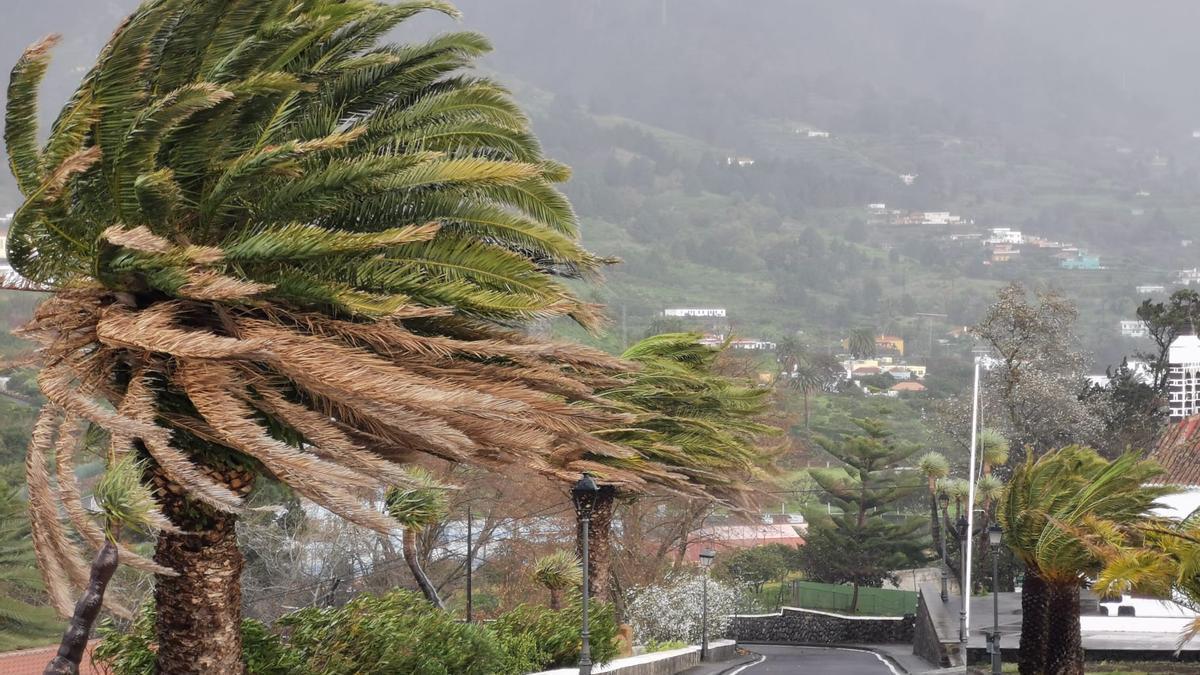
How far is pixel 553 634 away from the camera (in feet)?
60.4

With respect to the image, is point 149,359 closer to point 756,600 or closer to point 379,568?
point 379,568

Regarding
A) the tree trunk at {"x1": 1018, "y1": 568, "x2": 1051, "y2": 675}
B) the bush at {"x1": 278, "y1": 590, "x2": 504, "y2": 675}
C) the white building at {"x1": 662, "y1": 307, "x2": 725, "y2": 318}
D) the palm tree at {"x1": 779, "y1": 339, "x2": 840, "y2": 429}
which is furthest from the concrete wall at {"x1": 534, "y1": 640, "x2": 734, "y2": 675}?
the white building at {"x1": 662, "y1": 307, "x2": 725, "y2": 318}

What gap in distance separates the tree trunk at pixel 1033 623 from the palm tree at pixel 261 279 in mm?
11914

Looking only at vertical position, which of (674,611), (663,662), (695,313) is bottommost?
(663,662)

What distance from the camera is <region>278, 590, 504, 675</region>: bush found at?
40.3 ft

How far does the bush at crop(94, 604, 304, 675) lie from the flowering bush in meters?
24.3

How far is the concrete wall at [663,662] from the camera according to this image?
1842 centimetres

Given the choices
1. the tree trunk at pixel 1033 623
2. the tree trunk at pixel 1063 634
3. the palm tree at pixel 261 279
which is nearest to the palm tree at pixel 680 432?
the tree trunk at pixel 1033 623

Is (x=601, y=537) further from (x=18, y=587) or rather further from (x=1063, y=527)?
(x=18, y=587)

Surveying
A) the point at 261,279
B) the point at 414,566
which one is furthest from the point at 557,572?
the point at 261,279

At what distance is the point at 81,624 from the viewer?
29.4 ft

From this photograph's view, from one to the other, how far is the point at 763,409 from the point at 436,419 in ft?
49.5

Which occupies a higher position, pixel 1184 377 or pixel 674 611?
pixel 1184 377

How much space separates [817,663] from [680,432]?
1248 centimetres
